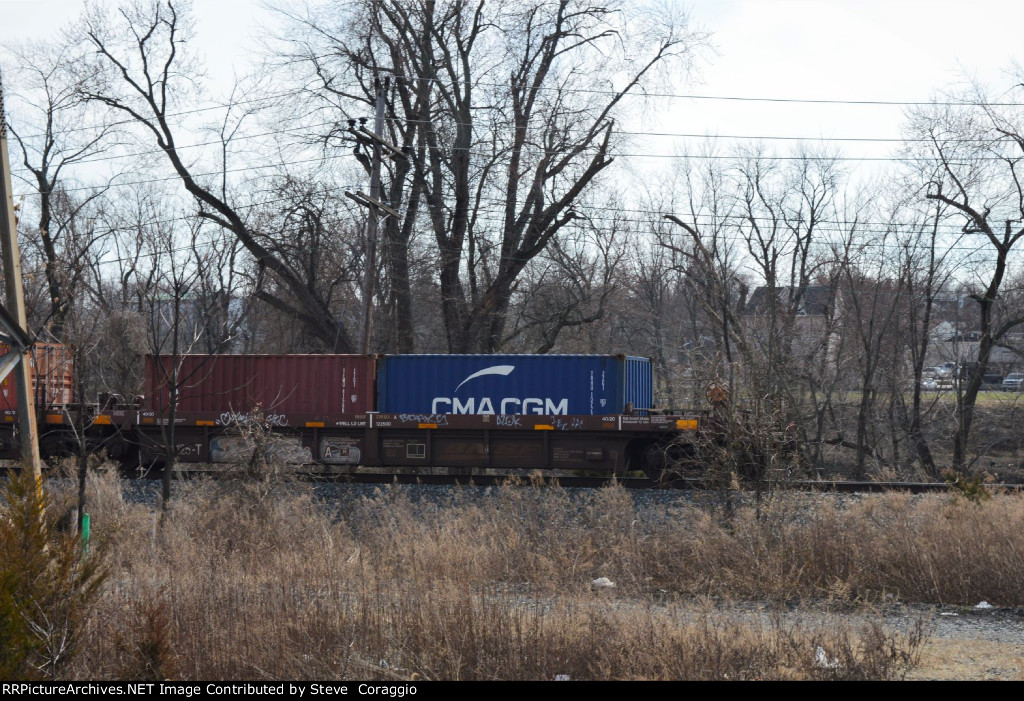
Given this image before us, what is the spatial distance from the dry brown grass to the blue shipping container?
18.4 ft

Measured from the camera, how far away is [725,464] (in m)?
10.7

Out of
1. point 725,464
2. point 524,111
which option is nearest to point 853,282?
point 524,111

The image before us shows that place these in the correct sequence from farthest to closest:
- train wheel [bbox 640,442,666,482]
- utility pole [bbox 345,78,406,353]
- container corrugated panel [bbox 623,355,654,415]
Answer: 1. utility pole [bbox 345,78,406,353]
2. container corrugated panel [bbox 623,355,654,415]
3. train wheel [bbox 640,442,666,482]

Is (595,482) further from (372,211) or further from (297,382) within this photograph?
(372,211)

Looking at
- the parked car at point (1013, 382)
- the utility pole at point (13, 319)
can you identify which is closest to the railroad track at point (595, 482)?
the utility pole at point (13, 319)

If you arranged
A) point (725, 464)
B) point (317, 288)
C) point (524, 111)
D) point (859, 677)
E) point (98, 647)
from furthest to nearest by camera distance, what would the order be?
1. point (317, 288)
2. point (524, 111)
3. point (725, 464)
4. point (98, 647)
5. point (859, 677)

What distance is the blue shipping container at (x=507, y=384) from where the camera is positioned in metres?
18.9

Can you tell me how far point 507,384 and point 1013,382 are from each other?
84.8ft

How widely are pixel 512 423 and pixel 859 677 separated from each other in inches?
514

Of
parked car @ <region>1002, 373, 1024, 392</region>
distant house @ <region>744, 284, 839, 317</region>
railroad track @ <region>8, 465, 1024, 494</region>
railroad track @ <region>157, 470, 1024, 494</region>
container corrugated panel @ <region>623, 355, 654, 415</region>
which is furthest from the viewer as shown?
distant house @ <region>744, 284, 839, 317</region>

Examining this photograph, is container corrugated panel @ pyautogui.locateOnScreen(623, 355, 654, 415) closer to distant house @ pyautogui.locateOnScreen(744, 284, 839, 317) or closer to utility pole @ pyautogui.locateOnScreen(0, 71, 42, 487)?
distant house @ pyautogui.locateOnScreen(744, 284, 839, 317)

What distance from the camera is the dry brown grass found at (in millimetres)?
5934

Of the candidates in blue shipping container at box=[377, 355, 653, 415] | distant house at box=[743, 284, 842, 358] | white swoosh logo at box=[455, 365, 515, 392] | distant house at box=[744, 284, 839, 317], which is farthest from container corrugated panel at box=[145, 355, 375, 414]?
distant house at box=[744, 284, 839, 317]
